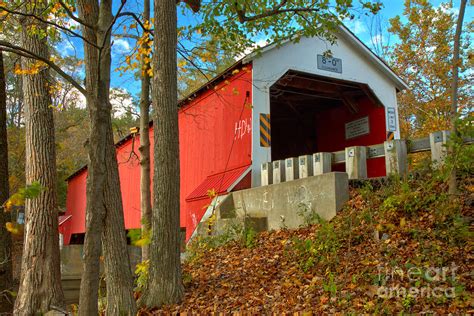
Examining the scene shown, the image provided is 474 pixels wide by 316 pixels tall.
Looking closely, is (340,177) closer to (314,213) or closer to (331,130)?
(314,213)

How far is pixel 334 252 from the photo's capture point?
16.2 ft

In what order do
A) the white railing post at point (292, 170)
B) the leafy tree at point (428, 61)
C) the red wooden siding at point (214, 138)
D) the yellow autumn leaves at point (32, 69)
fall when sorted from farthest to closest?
the leafy tree at point (428, 61) → the red wooden siding at point (214, 138) → the white railing post at point (292, 170) → the yellow autumn leaves at point (32, 69)

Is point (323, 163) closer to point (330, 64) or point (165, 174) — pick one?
point (165, 174)

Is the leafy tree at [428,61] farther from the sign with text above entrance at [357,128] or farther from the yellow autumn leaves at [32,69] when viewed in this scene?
the yellow autumn leaves at [32,69]

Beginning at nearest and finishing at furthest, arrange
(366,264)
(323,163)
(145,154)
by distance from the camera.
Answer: (366,264), (323,163), (145,154)

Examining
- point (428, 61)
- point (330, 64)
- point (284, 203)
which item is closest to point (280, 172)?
point (284, 203)

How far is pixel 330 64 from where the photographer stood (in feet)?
33.3

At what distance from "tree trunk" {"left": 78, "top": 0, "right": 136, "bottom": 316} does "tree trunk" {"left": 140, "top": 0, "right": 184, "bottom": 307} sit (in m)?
0.37

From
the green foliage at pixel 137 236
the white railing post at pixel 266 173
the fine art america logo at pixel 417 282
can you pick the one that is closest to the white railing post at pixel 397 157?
the fine art america logo at pixel 417 282

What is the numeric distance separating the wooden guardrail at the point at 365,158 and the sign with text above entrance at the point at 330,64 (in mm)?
3243

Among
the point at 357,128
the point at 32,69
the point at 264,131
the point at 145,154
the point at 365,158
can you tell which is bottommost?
the point at 365,158

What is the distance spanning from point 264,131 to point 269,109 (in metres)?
0.54

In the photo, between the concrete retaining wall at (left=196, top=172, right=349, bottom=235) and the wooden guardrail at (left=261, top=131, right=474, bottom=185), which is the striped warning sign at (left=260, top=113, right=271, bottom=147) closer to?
the wooden guardrail at (left=261, top=131, right=474, bottom=185)

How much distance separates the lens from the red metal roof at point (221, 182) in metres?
8.77
